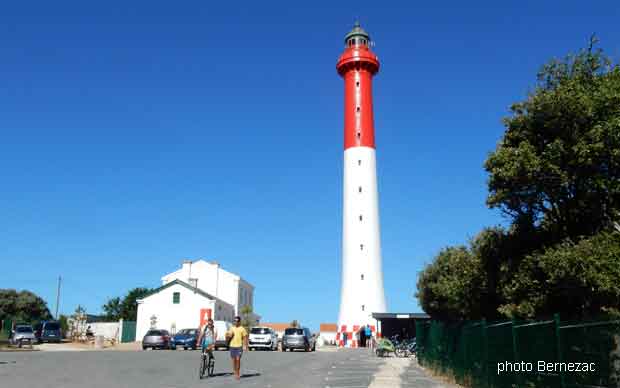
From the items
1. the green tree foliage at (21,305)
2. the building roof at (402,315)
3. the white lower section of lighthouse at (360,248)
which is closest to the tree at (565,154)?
the building roof at (402,315)

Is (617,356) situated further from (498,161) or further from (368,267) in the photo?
(368,267)

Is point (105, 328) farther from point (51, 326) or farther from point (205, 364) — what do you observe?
point (205, 364)

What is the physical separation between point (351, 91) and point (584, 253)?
41648 mm

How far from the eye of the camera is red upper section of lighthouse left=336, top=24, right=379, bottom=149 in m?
52.7

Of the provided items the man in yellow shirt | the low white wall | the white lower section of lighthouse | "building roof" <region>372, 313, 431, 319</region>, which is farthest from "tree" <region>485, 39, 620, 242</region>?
the low white wall

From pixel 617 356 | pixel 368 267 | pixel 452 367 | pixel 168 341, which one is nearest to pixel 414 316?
pixel 368 267

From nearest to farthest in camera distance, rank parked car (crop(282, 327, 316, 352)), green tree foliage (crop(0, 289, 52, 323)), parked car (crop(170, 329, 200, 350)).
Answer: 1. parked car (crop(282, 327, 316, 352))
2. parked car (crop(170, 329, 200, 350))
3. green tree foliage (crop(0, 289, 52, 323))

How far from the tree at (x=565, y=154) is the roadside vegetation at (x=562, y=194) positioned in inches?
1.0

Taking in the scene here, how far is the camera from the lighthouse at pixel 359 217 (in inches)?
1994

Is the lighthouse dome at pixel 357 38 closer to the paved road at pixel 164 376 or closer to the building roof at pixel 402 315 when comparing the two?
the building roof at pixel 402 315

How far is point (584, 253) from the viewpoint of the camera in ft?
45.8

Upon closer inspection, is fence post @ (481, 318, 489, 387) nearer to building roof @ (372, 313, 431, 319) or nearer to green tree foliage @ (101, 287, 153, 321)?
building roof @ (372, 313, 431, 319)

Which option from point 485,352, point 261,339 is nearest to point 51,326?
point 261,339

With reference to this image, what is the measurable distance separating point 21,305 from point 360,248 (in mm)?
46193
